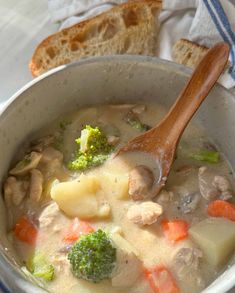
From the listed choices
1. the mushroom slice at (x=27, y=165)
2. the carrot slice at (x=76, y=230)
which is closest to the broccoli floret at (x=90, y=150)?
the mushroom slice at (x=27, y=165)

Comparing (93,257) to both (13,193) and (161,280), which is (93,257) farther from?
(13,193)

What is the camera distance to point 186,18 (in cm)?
296

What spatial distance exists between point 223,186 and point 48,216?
68cm

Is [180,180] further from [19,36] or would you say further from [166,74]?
[19,36]

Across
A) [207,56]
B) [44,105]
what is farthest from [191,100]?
[44,105]

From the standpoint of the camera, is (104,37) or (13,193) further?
(104,37)

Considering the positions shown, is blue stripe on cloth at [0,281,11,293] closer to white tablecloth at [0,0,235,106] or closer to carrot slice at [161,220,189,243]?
carrot slice at [161,220,189,243]

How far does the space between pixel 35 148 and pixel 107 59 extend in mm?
478

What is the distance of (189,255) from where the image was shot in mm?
2109

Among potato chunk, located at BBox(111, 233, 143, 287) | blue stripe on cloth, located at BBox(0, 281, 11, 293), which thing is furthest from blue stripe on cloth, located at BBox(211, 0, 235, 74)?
blue stripe on cloth, located at BBox(0, 281, 11, 293)

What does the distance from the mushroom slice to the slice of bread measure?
1.99 feet

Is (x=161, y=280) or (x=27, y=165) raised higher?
(x=27, y=165)

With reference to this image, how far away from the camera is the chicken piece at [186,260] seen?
6.88 feet

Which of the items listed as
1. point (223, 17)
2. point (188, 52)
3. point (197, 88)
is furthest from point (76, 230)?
point (223, 17)
